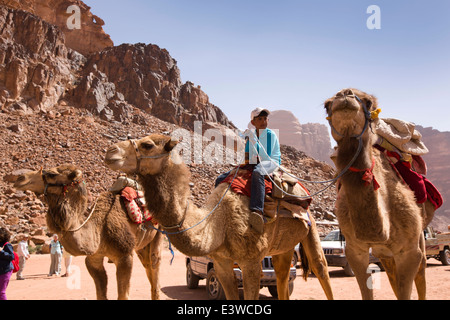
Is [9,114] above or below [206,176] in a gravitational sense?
above

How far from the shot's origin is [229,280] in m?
5.01

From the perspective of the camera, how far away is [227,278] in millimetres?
5023

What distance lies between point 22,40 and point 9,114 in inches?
868

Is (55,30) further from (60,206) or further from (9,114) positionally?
(60,206)

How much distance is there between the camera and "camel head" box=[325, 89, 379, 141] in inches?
151

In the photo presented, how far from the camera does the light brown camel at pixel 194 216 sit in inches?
176

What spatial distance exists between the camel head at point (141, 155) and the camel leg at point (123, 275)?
2.89 m

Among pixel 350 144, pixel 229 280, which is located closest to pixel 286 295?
pixel 229 280

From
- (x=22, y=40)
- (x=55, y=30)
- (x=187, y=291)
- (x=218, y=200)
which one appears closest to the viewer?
(x=218, y=200)

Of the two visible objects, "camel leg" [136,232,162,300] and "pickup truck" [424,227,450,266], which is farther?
"pickup truck" [424,227,450,266]

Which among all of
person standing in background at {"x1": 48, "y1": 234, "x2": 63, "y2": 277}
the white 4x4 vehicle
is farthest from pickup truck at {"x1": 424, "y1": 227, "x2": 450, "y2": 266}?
person standing in background at {"x1": 48, "y1": 234, "x2": 63, "y2": 277}

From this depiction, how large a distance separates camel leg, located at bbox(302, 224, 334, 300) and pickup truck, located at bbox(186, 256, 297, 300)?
200 centimetres

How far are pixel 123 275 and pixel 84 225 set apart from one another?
45.5 inches

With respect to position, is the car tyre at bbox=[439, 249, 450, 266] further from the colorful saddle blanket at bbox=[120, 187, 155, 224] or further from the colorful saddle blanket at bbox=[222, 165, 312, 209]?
the colorful saddle blanket at bbox=[120, 187, 155, 224]
